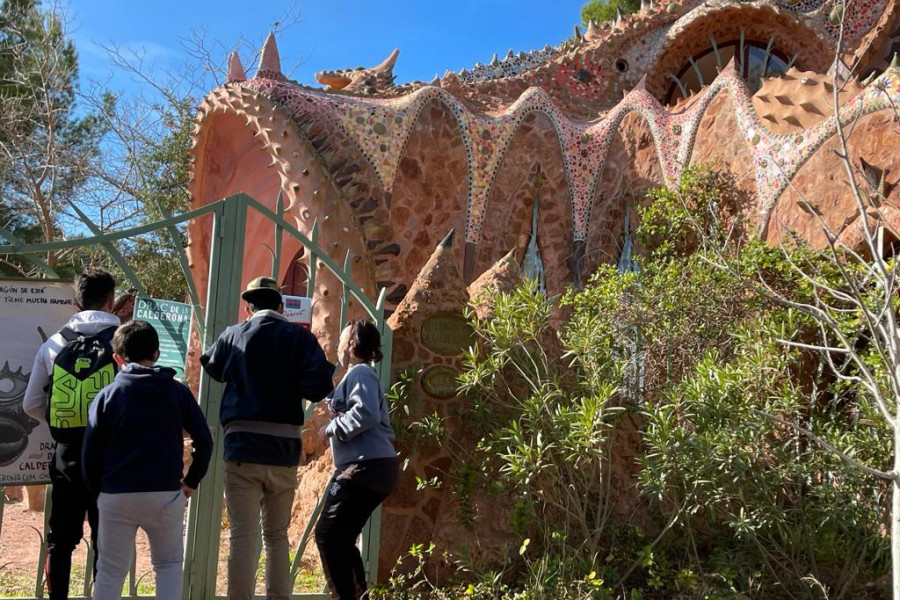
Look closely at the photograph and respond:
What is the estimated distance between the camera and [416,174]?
8.68 metres

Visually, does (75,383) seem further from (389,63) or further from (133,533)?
(389,63)

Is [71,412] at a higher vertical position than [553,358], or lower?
lower

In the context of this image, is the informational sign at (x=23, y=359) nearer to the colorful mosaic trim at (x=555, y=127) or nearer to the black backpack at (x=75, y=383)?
the black backpack at (x=75, y=383)

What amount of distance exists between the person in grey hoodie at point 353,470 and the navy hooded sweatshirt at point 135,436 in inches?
25.1

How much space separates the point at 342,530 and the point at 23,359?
1355mm

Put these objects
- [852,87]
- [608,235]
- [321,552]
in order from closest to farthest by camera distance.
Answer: [321,552]
[852,87]
[608,235]

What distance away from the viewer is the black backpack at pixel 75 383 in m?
3.13

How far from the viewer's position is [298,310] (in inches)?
156

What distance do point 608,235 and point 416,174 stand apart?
6.27 ft

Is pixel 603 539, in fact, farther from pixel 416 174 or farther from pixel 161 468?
pixel 416 174

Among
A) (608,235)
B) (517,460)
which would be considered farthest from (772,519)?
(608,235)

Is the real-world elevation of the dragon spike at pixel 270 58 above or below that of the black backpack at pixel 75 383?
above

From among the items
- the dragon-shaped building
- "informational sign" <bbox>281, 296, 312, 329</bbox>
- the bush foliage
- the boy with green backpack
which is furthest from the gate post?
the dragon-shaped building

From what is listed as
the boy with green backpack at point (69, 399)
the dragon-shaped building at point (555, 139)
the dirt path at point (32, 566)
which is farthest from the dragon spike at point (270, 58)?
the boy with green backpack at point (69, 399)
